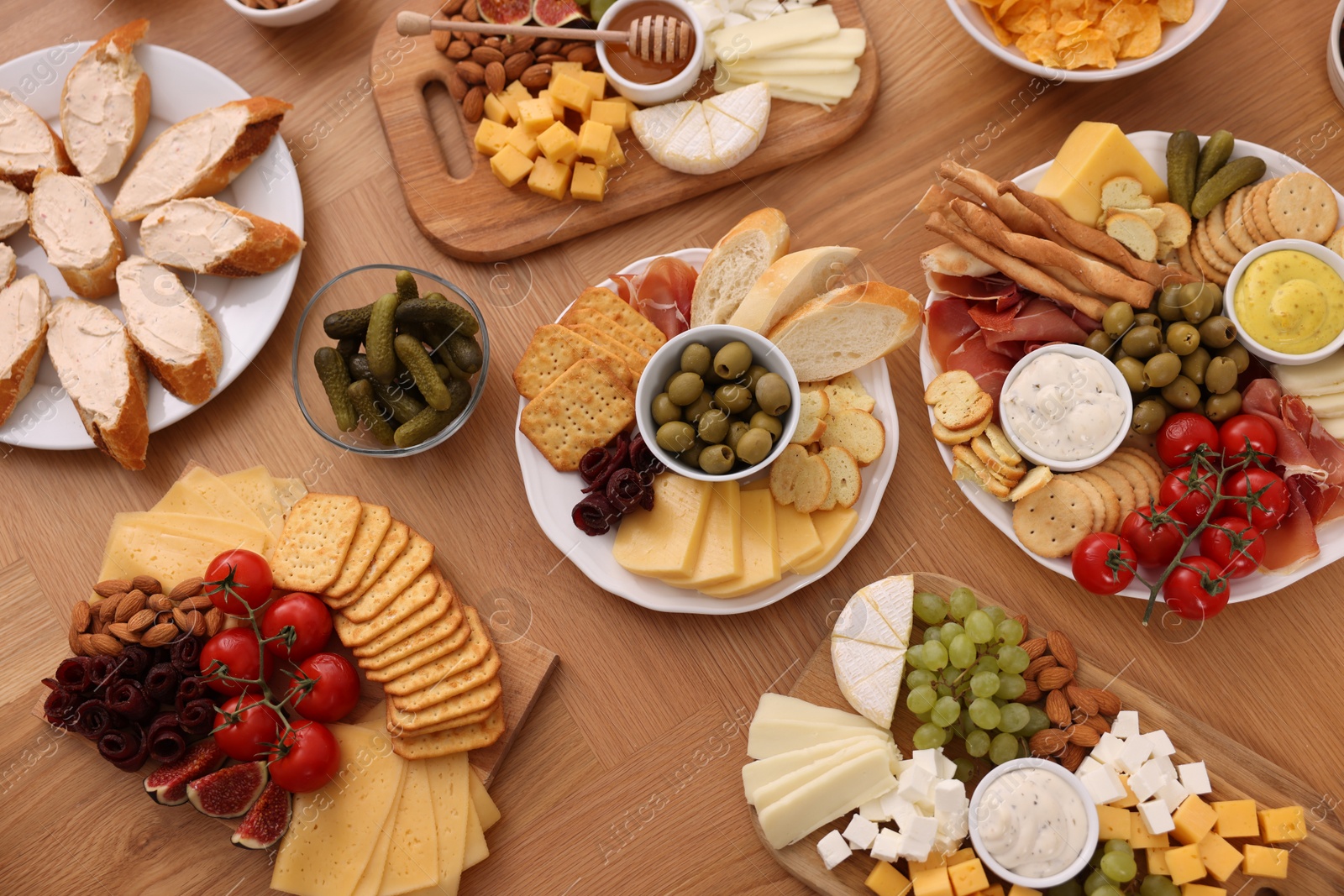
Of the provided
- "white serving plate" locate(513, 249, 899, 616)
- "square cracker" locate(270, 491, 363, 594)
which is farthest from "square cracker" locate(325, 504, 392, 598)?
"white serving plate" locate(513, 249, 899, 616)

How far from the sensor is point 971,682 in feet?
4.82

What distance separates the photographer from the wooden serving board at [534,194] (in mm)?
1679

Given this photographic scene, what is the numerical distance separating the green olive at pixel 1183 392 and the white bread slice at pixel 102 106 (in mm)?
1829

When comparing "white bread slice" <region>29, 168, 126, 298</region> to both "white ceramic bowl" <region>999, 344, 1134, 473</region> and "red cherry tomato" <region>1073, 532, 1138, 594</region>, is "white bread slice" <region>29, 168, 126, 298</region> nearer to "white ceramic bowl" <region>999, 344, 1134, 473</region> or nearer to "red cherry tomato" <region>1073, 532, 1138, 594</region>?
"white ceramic bowl" <region>999, 344, 1134, 473</region>

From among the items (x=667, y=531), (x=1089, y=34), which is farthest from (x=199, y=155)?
(x=1089, y=34)

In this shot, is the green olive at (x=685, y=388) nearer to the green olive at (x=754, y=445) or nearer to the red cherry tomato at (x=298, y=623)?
the green olive at (x=754, y=445)

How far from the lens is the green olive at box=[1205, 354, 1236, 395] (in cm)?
146

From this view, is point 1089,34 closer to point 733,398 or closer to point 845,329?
point 845,329

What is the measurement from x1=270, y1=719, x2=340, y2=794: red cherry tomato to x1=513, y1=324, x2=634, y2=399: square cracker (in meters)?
0.63

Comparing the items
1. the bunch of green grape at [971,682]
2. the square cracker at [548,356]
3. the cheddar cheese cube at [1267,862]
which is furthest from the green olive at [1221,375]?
the square cracker at [548,356]

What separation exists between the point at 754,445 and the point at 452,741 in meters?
0.69

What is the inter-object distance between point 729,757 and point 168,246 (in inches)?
51.7

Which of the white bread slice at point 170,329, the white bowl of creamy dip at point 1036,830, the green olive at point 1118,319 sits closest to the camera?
the white bowl of creamy dip at point 1036,830

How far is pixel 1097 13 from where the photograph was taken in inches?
61.7
